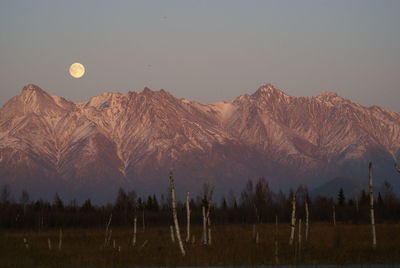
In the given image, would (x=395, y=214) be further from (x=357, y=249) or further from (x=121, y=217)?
(x=357, y=249)

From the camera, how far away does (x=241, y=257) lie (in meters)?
48.7

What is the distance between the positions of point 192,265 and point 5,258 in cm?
1431

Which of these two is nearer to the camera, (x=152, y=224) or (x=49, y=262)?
(x=49, y=262)

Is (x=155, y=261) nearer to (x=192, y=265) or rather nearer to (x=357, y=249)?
(x=192, y=265)

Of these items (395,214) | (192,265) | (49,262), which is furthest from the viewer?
(395,214)

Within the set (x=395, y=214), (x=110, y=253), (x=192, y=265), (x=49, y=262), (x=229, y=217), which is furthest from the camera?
(x=229, y=217)

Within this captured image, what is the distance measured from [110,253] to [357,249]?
672 inches

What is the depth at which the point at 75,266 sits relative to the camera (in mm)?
46719

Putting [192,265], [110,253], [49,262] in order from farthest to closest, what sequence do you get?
[110,253] < [49,262] < [192,265]

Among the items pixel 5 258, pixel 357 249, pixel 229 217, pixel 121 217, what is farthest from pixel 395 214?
pixel 5 258

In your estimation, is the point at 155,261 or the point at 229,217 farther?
the point at 229,217

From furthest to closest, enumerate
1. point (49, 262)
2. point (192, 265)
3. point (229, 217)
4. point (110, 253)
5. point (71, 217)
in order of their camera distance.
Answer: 1. point (229, 217)
2. point (71, 217)
3. point (110, 253)
4. point (49, 262)
5. point (192, 265)

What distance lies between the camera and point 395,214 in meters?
139

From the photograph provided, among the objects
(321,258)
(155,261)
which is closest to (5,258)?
(155,261)
